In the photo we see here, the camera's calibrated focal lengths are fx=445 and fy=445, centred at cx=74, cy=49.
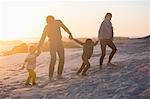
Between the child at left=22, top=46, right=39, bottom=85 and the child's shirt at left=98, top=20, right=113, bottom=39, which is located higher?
the child's shirt at left=98, top=20, right=113, bottom=39

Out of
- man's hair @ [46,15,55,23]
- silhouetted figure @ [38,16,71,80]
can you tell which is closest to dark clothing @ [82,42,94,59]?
silhouetted figure @ [38,16,71,80]

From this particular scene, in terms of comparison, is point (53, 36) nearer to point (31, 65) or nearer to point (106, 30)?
point (31, 65)

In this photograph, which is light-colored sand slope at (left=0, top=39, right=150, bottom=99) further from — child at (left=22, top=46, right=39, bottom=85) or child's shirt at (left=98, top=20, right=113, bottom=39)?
child's shirt at (left=98, top=20, right=113, bottom=39)

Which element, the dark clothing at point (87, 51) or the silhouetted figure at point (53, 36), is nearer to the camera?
the silhouetted figure at point (53, 36)

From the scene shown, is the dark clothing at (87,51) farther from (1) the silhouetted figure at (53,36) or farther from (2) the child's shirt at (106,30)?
(1) the silhouetted figure at (53,36)

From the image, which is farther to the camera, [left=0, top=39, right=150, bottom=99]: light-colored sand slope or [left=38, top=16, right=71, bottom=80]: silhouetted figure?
[left=38, top=16, right=71, bottom=80]: silhouetted figure

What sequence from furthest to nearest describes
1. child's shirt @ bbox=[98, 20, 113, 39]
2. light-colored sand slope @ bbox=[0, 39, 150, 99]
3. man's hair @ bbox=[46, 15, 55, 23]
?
1. child's shirt @ bbox=[98, 20, 113, 39]
2. man's hair @ bbox=[46, 15, 55, 23]
3. light-colored sand slope @ bbox=[0, 39, 150, 99]

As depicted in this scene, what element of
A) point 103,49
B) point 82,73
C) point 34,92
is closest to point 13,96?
point 34,92

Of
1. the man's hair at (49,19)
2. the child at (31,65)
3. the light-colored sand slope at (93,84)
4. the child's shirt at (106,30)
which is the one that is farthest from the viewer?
the child's shirt at (106,30)

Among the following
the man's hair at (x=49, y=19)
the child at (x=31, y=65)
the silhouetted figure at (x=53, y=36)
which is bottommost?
the child at (x=31, y=65)

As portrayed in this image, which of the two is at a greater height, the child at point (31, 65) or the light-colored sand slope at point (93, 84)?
the child at point (31, 65)

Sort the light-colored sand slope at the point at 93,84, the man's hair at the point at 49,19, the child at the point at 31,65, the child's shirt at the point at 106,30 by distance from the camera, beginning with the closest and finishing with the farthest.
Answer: the light-colored sand slope at the point at 93,84
the child at the point at 31,65
the man's hair at the point at 49,19
the child's shirt at the point at 106,30

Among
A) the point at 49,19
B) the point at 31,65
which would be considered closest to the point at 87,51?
the point at 49,19

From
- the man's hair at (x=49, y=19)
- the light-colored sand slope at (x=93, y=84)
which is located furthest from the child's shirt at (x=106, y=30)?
the man's hair at (x=49, y=19)
